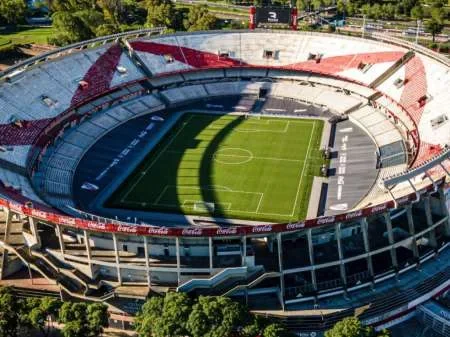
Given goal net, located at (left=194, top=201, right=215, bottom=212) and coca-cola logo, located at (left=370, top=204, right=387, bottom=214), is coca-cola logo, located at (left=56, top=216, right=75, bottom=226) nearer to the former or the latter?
goal net, located at (left=194, top=201, right=215, bottom=212)

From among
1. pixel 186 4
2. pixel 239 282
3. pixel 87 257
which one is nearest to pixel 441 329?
pixel 239 282

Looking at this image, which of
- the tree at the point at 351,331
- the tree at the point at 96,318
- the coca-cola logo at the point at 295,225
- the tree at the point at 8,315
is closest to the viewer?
the tree at the point at 351,331

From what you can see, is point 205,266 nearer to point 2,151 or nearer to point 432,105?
point 2,151

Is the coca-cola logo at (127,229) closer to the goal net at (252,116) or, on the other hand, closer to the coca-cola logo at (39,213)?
the coca-cola logo at (39,213)

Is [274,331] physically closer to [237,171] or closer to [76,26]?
[237,171]

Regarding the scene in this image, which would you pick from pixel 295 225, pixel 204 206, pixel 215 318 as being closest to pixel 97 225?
pixel 215 318

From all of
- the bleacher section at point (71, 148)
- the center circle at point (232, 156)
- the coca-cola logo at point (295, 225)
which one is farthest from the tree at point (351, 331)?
the center circle at point (232, 156)
